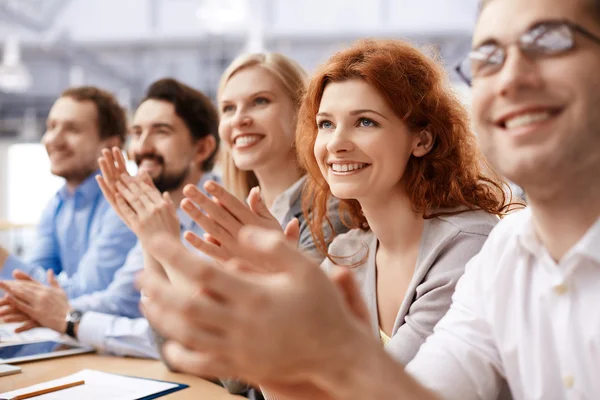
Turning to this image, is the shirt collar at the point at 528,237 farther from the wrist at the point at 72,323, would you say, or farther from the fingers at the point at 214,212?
the wrist at the point at 72,323

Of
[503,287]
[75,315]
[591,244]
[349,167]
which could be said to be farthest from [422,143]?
[75,315]

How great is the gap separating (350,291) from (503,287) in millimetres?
355

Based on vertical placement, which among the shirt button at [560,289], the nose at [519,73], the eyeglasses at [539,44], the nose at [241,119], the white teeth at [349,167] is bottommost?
the shirt button at [560,289]

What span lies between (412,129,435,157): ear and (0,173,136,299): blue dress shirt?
1653mm

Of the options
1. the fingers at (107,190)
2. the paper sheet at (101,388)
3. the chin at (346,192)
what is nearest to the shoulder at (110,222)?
the fingers at (107,190)

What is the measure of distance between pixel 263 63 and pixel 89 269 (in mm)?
1308

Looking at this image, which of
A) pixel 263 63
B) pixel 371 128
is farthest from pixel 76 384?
pixel 263 63

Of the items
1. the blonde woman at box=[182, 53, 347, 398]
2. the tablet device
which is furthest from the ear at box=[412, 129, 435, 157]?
the tablet device

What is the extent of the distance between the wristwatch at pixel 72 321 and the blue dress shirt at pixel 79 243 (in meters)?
0.72

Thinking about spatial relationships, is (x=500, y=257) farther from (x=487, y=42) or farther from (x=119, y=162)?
(x=119, y=162)

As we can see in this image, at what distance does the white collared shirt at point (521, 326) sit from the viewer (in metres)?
0.91

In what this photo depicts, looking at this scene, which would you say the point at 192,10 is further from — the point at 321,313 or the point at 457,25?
the point at 321,313

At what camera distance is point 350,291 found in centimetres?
83

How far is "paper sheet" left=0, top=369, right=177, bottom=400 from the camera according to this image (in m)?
1.36
